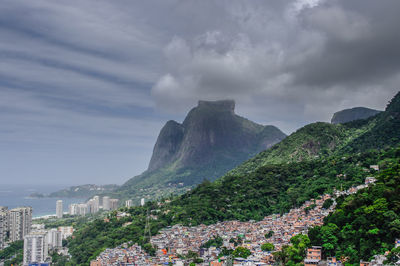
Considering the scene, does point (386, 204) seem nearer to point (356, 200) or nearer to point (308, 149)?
point (356, 200)

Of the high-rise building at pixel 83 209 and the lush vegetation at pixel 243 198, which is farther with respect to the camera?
the high-rise building at pixel 83 209

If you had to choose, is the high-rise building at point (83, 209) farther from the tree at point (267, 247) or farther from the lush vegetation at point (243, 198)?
the tree at point (267, 247)

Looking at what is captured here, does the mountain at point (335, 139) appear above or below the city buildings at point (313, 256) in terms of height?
above

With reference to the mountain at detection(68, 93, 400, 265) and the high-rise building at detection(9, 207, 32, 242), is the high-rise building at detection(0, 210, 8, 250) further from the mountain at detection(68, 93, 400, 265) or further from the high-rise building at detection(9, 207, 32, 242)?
the mountain at detection(68, 93, 400, 265)

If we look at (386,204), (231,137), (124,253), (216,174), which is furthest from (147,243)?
(231,137)

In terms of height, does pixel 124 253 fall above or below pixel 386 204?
below

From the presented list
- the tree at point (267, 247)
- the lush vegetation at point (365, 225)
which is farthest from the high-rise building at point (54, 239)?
the lush vegetation at point (365, 225)

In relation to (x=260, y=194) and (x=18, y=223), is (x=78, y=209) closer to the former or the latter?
(x=18, y=223)
